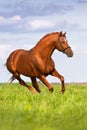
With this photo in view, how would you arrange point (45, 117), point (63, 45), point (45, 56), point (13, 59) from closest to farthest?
point (45, 117) → point (45, 56) → point (63, 45) → point (13, 59)

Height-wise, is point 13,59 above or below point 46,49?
below

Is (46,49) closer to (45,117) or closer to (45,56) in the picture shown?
(45,56)

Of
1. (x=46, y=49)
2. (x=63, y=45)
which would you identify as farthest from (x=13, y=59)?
(x=63, y=45)

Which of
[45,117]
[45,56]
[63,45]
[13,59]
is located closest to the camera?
[45,117]

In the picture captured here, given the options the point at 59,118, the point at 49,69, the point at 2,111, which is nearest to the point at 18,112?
the point at 2,111

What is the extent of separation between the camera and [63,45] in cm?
1723

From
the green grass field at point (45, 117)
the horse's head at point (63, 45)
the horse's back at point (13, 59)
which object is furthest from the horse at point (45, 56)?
the green grass field at point (45, 117)

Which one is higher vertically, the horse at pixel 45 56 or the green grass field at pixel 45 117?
the green grass field at pixel 45 117

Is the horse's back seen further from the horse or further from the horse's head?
the horse's head

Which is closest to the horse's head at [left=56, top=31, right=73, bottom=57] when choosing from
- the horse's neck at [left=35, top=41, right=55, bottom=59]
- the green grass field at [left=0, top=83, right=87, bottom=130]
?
the horse's neck at [left=35, top=41, right=55, bottom=59]

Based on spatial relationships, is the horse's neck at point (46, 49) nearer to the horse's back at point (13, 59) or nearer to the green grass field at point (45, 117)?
the horse's back at point (13, 59)

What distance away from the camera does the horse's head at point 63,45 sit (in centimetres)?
1716

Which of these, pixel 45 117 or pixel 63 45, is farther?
pixel 63 45

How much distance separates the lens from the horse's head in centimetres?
1716
